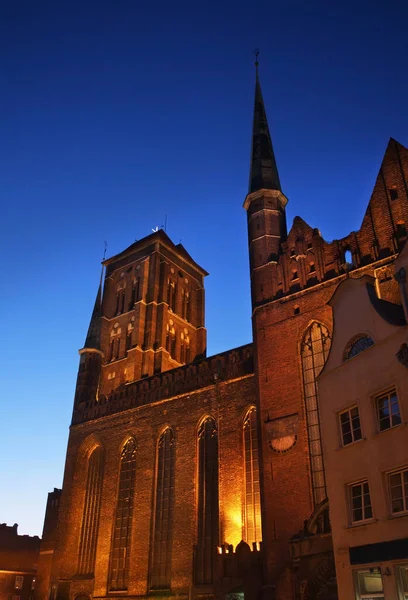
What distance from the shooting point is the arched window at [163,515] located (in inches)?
1020

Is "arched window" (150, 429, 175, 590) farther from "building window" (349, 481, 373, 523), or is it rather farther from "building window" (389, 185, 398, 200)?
"building window" (389, 185, 398, 200)

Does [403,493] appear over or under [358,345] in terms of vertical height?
under

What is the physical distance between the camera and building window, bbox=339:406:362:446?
1431 centimetres

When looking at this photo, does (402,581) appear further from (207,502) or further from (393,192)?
(393,192)

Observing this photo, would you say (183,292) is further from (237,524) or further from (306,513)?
(306,513)

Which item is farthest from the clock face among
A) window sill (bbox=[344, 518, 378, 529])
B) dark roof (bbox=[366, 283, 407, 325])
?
dark roof (bbox=[366, 283, 407, 325])

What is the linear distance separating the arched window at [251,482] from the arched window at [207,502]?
185 centimetres

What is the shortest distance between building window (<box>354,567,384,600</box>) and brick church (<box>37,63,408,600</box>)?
1.70 metres

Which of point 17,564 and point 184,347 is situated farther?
point 17,564

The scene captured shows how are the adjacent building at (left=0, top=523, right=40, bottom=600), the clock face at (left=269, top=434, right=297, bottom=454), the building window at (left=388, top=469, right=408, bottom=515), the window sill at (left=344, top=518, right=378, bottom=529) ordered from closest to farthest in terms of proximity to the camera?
the building window at (left=388, top=469, right=408, bottom=515), the window sill at (left=344, top=518, right=378, bottom=529), the clock face at (left=269, top=434, right=297, bottom=454), the adjacent building at (left=0, top=523, right=40, bottom=600)

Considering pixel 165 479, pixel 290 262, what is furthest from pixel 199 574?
pixel 290 262

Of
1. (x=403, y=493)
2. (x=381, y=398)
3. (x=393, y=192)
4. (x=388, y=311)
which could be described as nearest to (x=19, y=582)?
(x=393, y=192)

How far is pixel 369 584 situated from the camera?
12.9 m

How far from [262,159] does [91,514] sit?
863 inches
